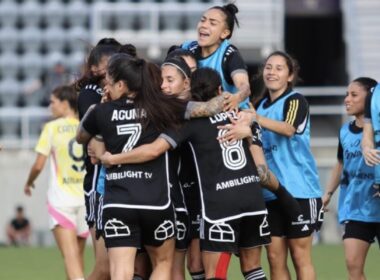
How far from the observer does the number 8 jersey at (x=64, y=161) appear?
11.5m

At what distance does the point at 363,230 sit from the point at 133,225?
7.88 feet

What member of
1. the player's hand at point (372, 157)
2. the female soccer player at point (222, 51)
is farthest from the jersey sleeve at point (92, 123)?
the player's hand at point (372, 157)

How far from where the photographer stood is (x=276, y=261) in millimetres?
9062

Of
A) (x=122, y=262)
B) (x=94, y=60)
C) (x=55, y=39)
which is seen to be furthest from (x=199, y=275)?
(x=55, y=39)

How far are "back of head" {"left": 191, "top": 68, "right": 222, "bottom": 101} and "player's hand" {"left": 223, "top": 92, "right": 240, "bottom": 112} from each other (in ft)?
Result: 0.33

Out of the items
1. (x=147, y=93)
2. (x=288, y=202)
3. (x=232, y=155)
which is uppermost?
(x=147, y=93)

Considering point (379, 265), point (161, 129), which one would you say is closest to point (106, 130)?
point (161, 129)

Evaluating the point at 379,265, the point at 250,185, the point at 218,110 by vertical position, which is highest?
the point at 218,110

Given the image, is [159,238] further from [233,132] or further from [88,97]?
[88,97]

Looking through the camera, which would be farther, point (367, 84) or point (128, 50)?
point (367, 84)

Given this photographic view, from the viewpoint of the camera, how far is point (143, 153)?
25.9 ft

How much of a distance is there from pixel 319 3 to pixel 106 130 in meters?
18.0

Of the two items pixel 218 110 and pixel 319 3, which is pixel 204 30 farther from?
pixel 319 3

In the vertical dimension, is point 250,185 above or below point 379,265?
above
